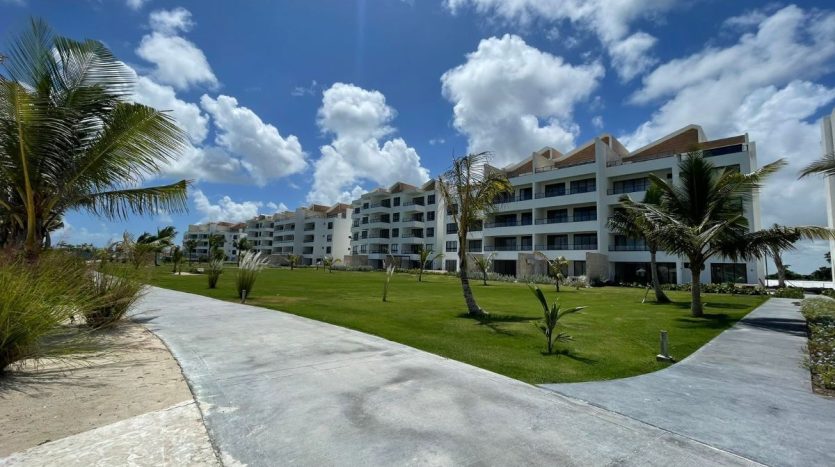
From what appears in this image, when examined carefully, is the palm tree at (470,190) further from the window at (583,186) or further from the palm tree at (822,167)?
the window at (583,186)

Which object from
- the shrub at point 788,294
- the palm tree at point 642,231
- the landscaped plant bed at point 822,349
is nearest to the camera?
the landscaped plant bed at point 822,349

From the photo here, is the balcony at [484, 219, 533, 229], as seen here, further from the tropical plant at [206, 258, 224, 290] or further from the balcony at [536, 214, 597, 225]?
the tropical plant at [206, 258, 224, 290]

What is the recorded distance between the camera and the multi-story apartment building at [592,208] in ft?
110

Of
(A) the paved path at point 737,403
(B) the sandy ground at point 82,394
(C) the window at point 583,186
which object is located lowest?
(A) the paved path at point 737,403

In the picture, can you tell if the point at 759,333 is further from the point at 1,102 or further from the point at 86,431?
the point at 1,102

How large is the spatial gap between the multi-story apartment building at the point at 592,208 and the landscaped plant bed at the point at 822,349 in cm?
1833

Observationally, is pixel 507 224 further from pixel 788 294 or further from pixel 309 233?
pixel 309 233

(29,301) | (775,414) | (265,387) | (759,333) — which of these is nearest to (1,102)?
(29,301)

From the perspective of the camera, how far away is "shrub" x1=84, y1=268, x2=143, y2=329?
27.4 feet

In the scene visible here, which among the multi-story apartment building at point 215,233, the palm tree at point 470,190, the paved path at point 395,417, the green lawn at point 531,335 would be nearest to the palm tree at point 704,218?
the green lawn at point 531,335

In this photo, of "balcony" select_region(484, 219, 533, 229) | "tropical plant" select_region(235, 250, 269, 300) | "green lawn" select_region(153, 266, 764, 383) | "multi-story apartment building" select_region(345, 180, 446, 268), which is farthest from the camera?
"multi-story apartment building" select_region(345, 180, 446, 268)

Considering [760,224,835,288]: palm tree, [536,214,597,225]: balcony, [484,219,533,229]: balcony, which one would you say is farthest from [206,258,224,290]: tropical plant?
[484,219,533,229]: balcony

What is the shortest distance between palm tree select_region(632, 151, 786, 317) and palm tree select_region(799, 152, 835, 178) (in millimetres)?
2352

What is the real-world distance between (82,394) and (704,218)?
1787cm
